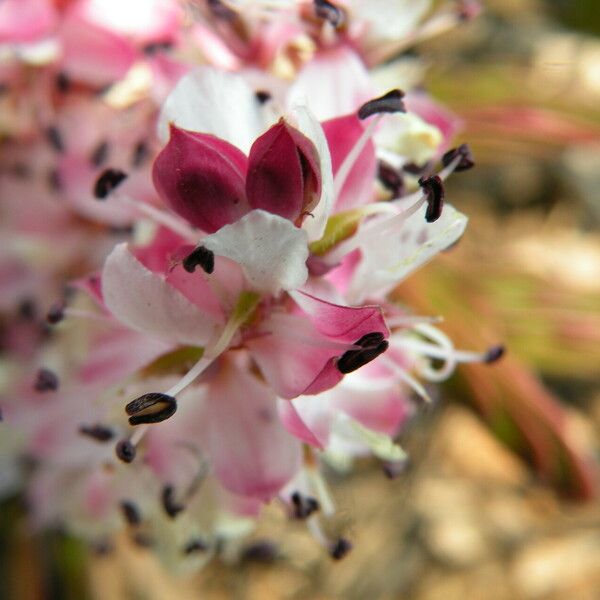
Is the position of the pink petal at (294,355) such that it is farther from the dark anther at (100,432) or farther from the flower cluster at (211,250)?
the dark anther at (100,432)

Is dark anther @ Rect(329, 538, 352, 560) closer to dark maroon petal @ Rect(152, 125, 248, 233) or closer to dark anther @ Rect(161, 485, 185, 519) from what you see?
dark anther @ Rect(161, 485, 185, 519)

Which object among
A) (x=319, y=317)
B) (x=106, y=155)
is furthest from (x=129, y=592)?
(x=319, y=317)

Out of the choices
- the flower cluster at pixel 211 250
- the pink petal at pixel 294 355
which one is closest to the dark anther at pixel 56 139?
the flower cluster at pixel 211 250

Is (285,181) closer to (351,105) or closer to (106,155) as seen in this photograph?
(351,105)

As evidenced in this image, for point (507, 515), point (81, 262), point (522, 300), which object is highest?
A: point (81, 262)

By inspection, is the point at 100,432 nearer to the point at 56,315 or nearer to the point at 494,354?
the point at 56,315

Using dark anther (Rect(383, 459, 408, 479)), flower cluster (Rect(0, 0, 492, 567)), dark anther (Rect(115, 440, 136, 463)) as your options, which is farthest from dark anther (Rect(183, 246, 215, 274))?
dark anther (Rect(383, 459, 408, 479))

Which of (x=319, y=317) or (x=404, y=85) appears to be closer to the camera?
(x=319, y=317)
